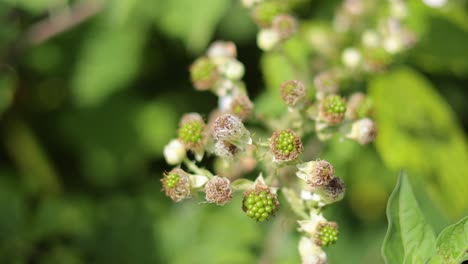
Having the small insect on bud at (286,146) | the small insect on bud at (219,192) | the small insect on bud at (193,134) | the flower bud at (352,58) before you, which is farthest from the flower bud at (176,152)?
the flower bud at (352,58)

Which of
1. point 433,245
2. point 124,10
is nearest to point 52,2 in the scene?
point 124,10

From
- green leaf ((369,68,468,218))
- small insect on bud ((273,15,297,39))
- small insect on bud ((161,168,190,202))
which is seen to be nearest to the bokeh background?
green leaf ((369,68,468,218))

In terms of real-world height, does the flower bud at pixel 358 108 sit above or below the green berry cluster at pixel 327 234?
above

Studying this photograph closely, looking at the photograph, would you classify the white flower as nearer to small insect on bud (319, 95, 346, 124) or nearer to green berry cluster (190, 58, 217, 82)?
small insect on bud (319, 95, 346, 124)

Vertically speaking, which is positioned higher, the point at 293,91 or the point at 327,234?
the point at 293,91

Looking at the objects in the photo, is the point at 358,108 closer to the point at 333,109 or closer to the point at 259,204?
the point at 333,109

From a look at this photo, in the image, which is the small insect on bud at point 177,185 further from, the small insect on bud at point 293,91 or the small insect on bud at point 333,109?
the small insect on bud at point 333,109

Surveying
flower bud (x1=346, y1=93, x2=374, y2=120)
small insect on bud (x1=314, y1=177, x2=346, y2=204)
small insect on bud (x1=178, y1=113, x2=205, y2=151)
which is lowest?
small insect on bud (x1=314, y1=177, x2=346, y2=204)

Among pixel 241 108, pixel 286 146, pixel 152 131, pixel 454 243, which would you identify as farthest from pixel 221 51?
pixel 152 131
